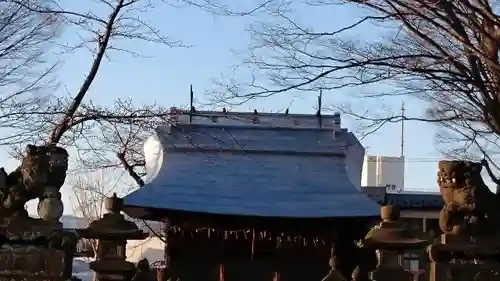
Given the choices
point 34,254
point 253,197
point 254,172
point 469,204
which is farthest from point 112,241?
point 254,172

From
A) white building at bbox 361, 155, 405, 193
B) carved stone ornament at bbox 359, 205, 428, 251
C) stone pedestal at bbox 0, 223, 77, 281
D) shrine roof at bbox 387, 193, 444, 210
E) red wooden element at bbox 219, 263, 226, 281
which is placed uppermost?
white building at bbox 361, 155, 405, 193

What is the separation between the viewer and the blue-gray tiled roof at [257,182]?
575 inches

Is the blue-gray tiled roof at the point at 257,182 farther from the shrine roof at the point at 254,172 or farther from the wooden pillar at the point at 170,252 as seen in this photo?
the wooden pillar at the point at 170,252

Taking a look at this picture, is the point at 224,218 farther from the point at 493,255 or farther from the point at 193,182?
the point at 493,255

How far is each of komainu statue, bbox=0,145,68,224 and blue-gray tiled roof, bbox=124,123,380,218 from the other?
171 inches

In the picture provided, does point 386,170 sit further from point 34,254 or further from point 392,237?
point 34,254

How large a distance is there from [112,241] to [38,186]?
132cm

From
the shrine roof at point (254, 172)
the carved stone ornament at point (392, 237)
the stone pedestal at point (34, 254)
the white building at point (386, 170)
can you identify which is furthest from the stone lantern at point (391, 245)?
the white building at point (386, 170)

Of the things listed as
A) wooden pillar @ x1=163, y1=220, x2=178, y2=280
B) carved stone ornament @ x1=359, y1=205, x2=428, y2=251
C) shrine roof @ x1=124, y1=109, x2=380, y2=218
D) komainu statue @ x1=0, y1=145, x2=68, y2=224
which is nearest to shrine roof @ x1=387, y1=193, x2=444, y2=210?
shrine roof @ x1=124, y1=109, x2=380, y2=218

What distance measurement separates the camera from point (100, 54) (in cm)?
1231

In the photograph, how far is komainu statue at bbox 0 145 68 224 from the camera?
9769 millimetres

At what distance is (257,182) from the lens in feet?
50.8

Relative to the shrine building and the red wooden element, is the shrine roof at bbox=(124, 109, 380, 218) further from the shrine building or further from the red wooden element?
the red wooden element

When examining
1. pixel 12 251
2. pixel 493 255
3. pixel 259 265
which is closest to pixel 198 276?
pixel 259 265
